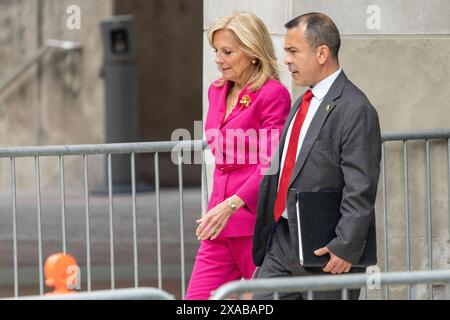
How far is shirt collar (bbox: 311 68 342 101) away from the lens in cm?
591

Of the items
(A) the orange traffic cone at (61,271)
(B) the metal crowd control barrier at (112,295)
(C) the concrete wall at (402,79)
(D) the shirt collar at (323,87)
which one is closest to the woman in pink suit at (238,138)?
(D) the shirt collar at (323,87)

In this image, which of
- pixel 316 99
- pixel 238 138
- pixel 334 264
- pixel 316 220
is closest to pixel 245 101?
pixel 238 138

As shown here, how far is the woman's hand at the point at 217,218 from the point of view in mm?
6242

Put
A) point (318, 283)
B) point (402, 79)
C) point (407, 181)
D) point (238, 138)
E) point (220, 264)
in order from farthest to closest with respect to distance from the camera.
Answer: point (402, 79) < point (407, 181) < point (220, 264) < point (238, 138) < point (318, 283)

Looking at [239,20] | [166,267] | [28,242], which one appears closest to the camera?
[239,20]

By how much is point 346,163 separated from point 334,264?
1.29 ft

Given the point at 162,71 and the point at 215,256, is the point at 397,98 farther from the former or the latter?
the point at 162,71

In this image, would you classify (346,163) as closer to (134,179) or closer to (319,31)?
(319,31)

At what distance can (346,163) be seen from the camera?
18.9ft

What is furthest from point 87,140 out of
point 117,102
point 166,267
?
point 166,267

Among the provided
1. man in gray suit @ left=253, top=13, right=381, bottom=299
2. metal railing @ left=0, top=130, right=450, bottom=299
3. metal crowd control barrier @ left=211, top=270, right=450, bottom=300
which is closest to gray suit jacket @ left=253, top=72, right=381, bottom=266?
man in gray suit @ left=253, top=13, right=381, bottom=299

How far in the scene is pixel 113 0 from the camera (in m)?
18.8

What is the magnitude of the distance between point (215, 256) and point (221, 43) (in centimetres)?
92

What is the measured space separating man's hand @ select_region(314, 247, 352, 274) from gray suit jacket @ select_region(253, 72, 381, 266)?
2 cm
